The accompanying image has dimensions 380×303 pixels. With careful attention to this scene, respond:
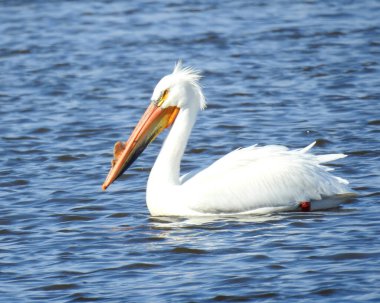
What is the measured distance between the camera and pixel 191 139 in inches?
419

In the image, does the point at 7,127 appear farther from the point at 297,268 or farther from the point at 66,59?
the point at 297,268

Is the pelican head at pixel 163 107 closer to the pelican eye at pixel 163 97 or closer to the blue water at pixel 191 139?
the pelican eye at pixel 163 97

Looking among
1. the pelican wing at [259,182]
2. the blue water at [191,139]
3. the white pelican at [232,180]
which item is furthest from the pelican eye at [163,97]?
the blue water at [191,139]

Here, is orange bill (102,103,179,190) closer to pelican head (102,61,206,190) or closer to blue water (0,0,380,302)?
pelican head (102,61,206,190)

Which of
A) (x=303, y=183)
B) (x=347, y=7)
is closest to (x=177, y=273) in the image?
(x=303, y=183)

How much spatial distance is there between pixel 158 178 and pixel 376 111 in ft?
12.4

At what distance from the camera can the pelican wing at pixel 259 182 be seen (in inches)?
316

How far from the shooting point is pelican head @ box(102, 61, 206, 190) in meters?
8.42

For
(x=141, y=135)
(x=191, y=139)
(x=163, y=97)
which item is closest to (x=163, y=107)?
(x=163, y=97)

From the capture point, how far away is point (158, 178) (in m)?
8.21

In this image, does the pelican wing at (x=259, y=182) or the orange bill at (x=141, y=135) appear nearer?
the pelican wing at (x=259, y=182)

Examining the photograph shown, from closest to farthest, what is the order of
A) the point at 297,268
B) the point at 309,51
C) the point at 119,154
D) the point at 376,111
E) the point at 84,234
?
the point at 297,268
the point at 84,234
the point at 119,154
the point at 376,111
the point at 309,51

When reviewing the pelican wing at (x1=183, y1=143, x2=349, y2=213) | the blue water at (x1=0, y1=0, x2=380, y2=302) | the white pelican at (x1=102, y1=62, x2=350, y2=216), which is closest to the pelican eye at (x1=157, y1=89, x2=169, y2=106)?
the white pelican at (x1=102, y1=62, x2=350, y2=216)

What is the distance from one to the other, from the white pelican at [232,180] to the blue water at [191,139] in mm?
131
